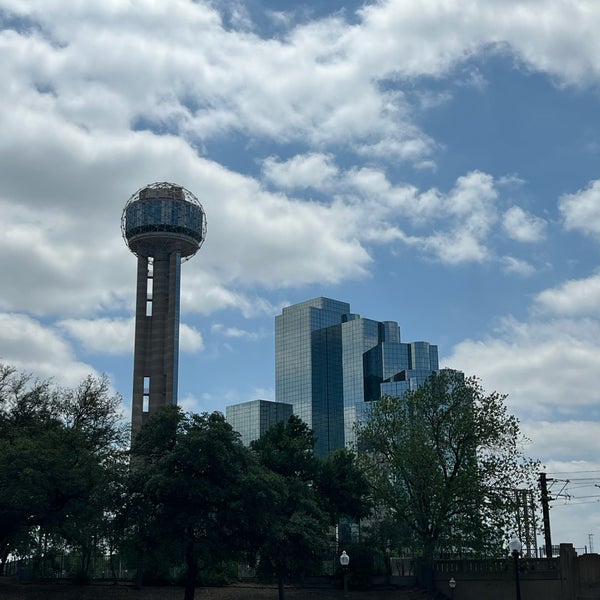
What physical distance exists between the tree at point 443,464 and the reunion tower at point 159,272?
7882 cm

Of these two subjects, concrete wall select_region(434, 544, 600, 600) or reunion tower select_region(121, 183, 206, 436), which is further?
reunion tower select_region(121, 183, 206, 436)

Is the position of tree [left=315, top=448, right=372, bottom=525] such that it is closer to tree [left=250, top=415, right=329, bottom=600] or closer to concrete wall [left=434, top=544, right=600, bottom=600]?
tree [left=250, top=415, right=329, bottom=600]

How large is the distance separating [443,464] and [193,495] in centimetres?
2223

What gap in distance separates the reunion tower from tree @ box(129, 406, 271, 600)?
87440mm

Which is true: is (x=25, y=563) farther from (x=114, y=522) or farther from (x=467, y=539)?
(x=467, y=539)

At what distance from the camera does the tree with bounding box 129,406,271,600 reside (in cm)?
5006

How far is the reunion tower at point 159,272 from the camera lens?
141250 mm

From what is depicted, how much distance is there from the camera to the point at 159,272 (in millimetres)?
145625

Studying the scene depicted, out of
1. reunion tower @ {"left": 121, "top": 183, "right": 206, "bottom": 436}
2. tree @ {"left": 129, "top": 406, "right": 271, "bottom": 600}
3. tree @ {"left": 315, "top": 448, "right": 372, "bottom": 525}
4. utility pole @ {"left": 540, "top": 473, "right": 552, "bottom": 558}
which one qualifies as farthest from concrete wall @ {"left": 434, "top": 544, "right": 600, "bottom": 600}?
reunion tower @ {"left": 121, "top": 183, "right": 206, "bottom": 436}

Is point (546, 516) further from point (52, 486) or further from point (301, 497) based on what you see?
point (52, 486)

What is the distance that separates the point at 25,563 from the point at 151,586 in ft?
48.7

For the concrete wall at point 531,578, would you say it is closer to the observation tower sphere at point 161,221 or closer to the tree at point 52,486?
the tree at point 52,486

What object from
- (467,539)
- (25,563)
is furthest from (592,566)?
(25,563)

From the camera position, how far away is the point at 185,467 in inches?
2030
